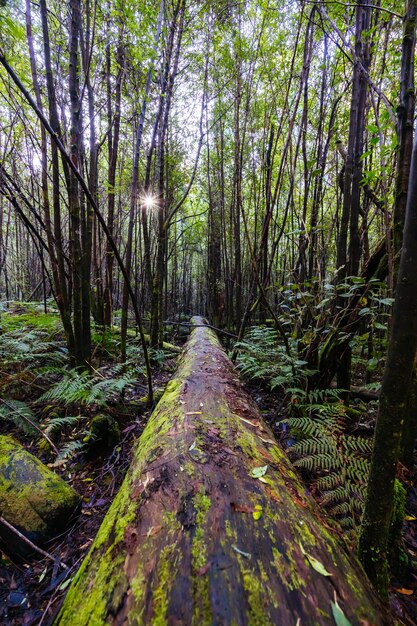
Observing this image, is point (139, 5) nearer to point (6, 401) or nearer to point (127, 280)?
point (127, 280)

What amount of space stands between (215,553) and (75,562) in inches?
47.7

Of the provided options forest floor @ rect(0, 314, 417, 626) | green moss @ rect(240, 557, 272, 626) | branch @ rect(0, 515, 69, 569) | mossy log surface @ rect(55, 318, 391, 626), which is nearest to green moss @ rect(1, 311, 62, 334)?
forest floor @ rect(0, 314, 417, 626)

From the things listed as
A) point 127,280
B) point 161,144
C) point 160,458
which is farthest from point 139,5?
point 160,458

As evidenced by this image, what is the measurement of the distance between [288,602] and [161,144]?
18.1 feet

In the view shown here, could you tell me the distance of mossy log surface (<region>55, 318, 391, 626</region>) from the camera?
0.73 meters

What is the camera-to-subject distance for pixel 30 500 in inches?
70.4

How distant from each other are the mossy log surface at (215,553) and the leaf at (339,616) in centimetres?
1

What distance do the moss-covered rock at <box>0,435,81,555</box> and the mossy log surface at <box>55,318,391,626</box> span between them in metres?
0.80

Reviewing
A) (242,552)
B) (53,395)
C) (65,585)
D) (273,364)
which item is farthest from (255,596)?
(273,364)

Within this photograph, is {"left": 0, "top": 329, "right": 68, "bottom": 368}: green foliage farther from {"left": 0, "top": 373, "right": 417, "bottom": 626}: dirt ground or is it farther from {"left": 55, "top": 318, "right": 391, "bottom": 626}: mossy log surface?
{"left": 55, "top": 318, "right": 391, "bottom": 626}: mossy log surface

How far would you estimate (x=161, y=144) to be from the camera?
483cm

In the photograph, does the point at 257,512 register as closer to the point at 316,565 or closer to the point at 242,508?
the point at 242,508

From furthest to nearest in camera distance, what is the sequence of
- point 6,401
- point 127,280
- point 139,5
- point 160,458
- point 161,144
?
point 161,144 → point 139,5 → point 6,401 → point 127,280 → point 160,458

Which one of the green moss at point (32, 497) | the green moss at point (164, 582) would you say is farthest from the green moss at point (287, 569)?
the green moss at point (32, 497)
